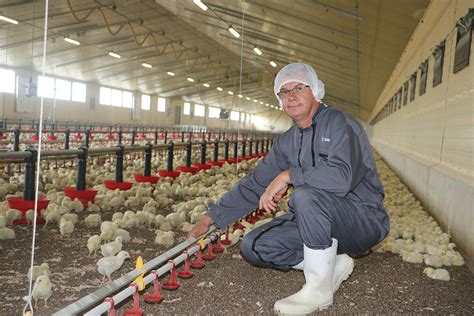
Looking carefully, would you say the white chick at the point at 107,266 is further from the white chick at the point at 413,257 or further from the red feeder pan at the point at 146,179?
the red feeder pan at the point at 146,179

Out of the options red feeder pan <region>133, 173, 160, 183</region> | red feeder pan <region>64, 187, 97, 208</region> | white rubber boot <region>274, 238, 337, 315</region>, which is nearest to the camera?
white rubber boot <region>274, 238, 337, 315</region>

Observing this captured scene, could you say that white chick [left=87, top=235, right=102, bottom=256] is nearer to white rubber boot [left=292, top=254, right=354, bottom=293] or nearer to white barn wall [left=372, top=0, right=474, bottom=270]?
white rubber boot [left=292, top=254, right=354, bottom=293]

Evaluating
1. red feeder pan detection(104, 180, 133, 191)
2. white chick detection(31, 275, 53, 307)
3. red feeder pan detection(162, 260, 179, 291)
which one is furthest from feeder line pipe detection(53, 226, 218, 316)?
red feeder pan detection(104, 180, 133, 191)

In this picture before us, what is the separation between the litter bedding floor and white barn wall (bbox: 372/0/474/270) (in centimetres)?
67

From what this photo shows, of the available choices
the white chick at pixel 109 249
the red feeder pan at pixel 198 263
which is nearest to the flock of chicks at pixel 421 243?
the red feeder pan at pixel 198 263

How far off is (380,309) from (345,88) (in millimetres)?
20746

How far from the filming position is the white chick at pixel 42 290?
8.02 feet

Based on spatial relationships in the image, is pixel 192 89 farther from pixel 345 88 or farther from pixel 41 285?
pixel 41 285

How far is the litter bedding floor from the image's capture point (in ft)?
8.46

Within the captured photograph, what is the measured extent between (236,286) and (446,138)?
3.81 metres

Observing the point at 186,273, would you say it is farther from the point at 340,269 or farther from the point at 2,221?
the point at 2,221

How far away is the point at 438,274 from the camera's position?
3.38 meters

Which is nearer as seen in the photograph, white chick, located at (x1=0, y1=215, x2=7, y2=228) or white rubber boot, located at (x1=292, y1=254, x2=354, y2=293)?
white rubber boot, located at (x1=292, y1=254, x2=354, y2=293)

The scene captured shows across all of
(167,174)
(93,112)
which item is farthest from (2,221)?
(93,112)
